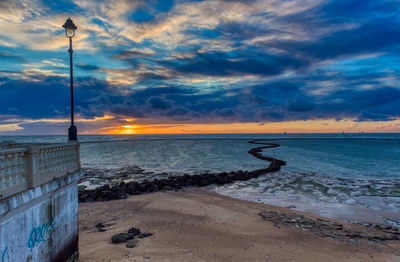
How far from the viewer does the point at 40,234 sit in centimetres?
624

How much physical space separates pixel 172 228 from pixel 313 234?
21.7ft

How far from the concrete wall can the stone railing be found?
0.17 m

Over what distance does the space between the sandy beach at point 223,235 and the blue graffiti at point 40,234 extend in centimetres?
301

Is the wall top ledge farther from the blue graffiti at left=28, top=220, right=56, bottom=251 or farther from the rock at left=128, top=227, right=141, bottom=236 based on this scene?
the rock at left=128, top=227, right=141, bottom=236

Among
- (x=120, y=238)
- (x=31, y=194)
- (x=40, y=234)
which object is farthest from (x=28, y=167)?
(x=120, y=238)

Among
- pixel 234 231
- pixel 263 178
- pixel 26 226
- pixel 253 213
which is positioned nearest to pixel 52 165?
pixel 26 226

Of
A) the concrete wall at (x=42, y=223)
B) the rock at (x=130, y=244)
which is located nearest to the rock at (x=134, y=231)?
the rock at (x=130, y=244)

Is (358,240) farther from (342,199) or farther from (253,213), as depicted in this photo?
(342,199)

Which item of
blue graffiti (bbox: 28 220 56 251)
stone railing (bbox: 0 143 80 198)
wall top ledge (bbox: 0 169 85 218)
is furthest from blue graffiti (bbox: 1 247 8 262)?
stone railing (bbox: 0 143 80 198)

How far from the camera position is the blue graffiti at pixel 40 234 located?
5816 millimetres

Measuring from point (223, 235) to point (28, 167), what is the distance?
851 cm

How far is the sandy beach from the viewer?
31.3 feet

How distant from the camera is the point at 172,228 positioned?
40.8ft

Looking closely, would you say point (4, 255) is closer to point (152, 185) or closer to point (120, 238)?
point (120, 238)
